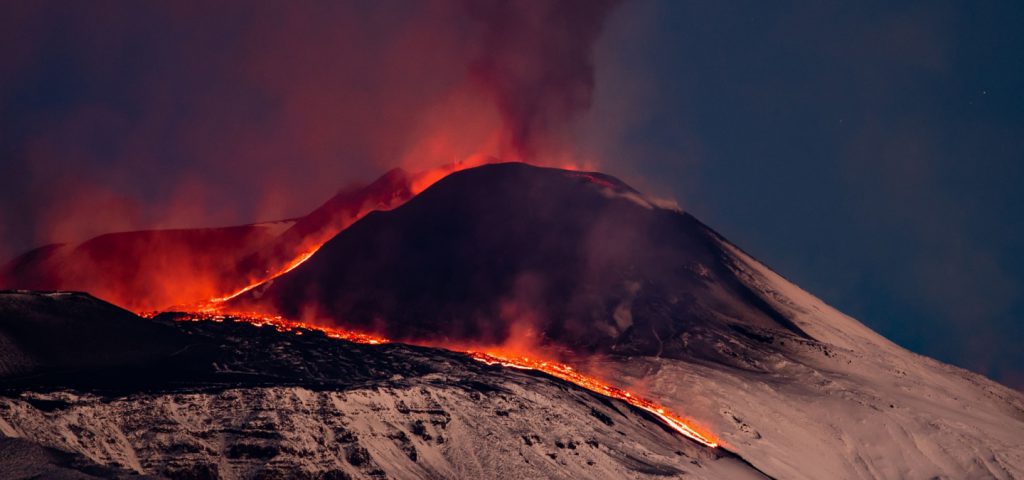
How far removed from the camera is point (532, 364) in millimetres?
51406

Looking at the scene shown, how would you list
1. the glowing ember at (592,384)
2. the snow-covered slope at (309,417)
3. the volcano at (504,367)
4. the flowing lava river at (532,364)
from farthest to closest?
the flowing lava river at (532,364), the glowing ember at (592,384), the volcano at (504,367), the snow-covered slope at (309,417)

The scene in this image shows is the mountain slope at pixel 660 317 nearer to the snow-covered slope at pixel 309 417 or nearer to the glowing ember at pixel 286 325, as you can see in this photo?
the glowing ember at pixel 286 325

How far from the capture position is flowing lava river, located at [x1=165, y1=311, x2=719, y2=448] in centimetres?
4530

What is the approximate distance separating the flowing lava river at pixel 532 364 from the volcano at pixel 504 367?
1.60ft

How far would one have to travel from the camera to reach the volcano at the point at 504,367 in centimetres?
3278

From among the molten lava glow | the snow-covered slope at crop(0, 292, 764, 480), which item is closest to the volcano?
the snow-covered slope at crop(0, 292, 764, 480)

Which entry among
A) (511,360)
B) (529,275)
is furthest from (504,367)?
(529,275)

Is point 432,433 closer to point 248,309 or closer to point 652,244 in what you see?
point 248,309

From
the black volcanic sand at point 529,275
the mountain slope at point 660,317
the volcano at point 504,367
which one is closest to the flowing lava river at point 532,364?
the volcano at point 504,367

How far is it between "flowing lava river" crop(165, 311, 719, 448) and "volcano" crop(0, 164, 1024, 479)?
19.3 inches

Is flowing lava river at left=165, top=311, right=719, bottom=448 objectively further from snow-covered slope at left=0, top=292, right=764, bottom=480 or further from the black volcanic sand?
the black volcanic sand

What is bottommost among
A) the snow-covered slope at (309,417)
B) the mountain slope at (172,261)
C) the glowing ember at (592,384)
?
the snow-covered slope at (309,417)

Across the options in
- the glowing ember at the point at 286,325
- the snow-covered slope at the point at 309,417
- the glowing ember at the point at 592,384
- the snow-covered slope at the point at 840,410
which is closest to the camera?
the snow-covered slope at the point at 309,417

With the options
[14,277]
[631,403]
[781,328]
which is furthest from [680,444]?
[14,277]
